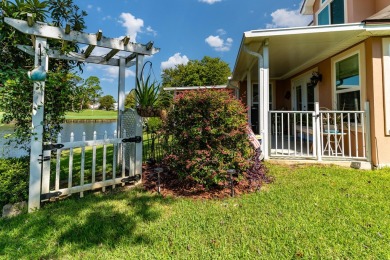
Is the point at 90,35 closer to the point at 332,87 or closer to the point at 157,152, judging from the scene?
the point at 157,152

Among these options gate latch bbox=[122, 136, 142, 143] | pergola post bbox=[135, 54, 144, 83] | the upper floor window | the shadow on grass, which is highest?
the upper floor window


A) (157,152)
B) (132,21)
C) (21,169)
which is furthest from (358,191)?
(132,21)

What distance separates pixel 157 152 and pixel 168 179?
1493 mm

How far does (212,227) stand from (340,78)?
5.57 metres

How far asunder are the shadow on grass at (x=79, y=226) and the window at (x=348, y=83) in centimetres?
505

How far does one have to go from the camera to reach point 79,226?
245 cm

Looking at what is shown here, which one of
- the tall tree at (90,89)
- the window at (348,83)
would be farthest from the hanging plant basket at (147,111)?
the window at (348,83)

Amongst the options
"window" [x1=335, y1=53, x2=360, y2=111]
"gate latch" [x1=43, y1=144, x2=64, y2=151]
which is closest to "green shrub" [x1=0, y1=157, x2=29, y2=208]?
"gate latch" [x1=43, y1=144, x2=64, y2=151]

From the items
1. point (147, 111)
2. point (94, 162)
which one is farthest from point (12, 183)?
point (147, 111)

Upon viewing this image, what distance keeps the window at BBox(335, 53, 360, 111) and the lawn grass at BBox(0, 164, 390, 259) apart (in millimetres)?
2507

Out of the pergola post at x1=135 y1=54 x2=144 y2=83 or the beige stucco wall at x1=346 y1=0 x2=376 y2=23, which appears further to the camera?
the beige stucco wall at x1=346 y1=0 x2=376 y2=23

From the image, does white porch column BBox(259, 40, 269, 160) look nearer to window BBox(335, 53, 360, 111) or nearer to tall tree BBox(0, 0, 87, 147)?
window BBox(335, 53, 360, 111)

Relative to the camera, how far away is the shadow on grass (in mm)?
2086

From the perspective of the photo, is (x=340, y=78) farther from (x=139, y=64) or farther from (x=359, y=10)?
(x=139, y=64)
